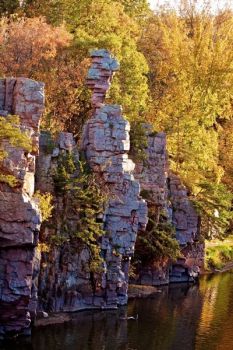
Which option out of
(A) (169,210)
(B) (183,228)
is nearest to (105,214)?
(A) (169,210)

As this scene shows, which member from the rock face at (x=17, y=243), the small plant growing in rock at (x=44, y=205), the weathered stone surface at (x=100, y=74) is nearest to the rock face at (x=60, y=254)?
the small plant growing in rock at (x=44, y=205)

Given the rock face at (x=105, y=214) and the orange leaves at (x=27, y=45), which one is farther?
the orange leaves at (x=27, y=45)

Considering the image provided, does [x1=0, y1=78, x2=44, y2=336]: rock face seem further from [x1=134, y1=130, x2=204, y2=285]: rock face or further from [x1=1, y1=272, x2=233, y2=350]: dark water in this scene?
[x1=134, y1=130, x2=204, y2=285]: rock face

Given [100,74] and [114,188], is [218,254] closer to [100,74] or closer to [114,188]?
[114,188]

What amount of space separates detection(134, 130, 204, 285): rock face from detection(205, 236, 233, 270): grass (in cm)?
193

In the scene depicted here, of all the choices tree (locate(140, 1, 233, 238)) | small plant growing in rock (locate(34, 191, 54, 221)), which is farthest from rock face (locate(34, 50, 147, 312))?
tree (locate(140, 1, 233, 238))

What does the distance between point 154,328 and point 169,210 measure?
45.9 ft

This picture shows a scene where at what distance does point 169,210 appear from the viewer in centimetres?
4847

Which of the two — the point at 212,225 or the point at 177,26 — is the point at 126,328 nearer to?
the point at 212,225

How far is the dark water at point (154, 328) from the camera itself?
32438 millimetres

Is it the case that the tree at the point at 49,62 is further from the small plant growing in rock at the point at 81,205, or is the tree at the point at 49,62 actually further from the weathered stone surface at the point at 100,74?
the small plant growing in rock at the point at 81,205

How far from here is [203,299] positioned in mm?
43188

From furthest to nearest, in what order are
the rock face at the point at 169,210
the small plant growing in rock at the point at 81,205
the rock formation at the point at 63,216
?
the rock face at the point at 169,210 → the small plant growing in rock at the point at 81,205 → the rock formation at the point at 63,216

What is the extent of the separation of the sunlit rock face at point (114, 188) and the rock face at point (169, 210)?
16.8 feet
